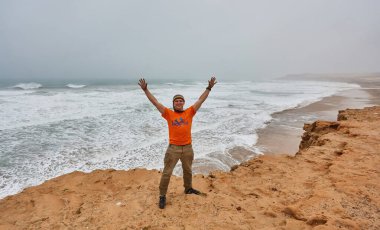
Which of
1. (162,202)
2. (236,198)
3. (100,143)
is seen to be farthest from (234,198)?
(100,143)

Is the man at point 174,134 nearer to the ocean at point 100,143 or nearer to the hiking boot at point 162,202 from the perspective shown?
the hiking boot at point 162,202

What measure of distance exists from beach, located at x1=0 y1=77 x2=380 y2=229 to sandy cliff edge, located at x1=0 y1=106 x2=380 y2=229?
1 centimetres

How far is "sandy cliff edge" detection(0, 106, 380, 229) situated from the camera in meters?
3.78

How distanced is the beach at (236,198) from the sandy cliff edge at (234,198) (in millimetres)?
13

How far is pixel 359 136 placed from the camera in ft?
24.2

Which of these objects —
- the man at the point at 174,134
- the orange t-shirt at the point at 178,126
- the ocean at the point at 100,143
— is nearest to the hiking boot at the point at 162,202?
the man at the point at 174,134

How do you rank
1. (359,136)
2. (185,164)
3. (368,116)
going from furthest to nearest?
(368,116)
(359,136)
(185,164)

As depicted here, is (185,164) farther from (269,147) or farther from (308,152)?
(269,147)

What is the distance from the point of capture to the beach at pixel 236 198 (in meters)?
3.78

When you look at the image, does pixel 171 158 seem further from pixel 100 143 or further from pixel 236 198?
pixel 100 143

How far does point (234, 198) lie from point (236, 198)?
40mm

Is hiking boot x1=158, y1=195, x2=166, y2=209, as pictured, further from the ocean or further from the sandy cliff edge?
the ocean

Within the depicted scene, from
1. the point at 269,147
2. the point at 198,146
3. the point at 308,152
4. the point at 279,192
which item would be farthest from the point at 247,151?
the point at 279,192

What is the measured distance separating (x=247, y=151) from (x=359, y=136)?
133 inches
